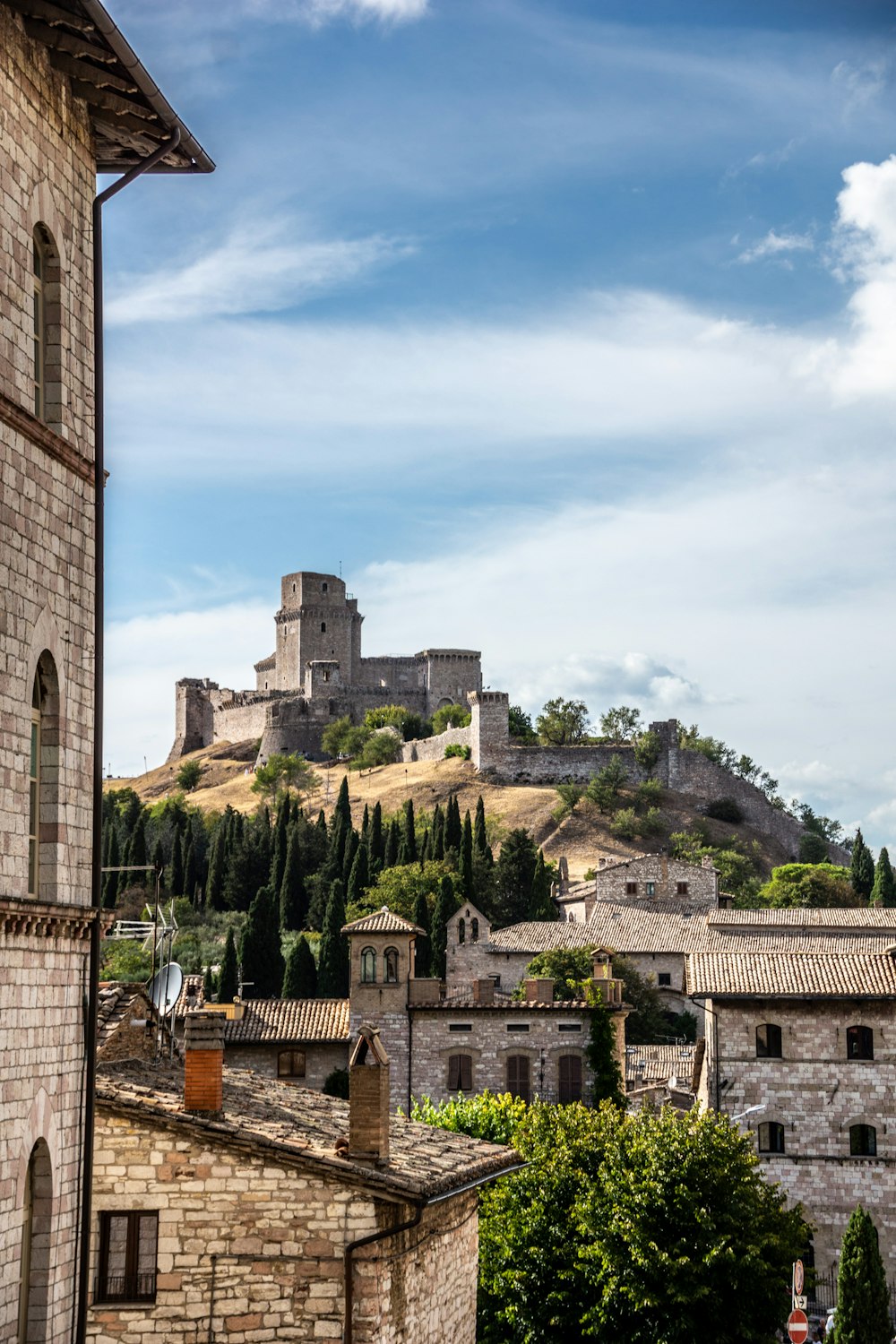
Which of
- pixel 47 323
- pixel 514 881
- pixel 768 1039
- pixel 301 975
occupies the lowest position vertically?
pixel 768 1039

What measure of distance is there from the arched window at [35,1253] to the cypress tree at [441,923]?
185 feet

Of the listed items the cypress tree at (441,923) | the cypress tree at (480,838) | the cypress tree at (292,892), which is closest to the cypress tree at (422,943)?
the cypress tree at (441,923)

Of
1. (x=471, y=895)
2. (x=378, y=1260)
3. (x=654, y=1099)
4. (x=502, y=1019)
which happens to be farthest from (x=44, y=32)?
(x=471, y=895)

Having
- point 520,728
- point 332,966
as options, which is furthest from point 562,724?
point 332,966

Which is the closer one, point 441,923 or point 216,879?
point 441,923

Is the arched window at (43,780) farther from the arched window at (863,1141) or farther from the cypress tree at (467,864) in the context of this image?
the cypress tree at (467,864)

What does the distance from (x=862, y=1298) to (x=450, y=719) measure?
11398 centimetres

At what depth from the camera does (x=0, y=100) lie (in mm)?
11875

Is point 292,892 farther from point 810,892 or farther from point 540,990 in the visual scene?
point 540,990

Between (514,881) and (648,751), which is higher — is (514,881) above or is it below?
below

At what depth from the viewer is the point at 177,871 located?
3654 inches

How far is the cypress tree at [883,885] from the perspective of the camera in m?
86.1

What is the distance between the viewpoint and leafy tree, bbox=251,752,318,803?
5157 inches

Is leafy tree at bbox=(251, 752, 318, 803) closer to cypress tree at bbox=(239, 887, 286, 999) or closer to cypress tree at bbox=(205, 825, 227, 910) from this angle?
cypress tree at bbox=(205, 825, 227, 910)
